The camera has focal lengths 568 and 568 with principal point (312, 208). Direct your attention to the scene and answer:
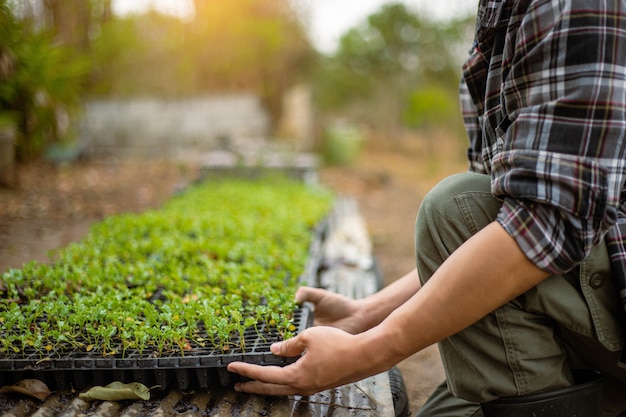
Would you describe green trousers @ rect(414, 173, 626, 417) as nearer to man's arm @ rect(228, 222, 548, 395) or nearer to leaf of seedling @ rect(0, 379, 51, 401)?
man's arm @ rect(228, 222, 548, 395)

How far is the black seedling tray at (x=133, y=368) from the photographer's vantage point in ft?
5.13

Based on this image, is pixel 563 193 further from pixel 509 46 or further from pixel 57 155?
pixel 57 155

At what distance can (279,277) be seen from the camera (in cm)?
244

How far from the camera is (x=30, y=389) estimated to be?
5.13 feet

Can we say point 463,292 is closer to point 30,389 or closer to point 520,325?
point 520,325

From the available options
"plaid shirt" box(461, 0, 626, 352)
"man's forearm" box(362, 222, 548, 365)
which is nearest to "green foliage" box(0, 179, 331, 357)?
"man's forearm" box(362, 222, 548, 365)

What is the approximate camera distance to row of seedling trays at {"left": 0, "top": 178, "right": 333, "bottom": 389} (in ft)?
5.23

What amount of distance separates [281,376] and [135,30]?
39.8ft

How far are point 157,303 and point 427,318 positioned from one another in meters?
1.06

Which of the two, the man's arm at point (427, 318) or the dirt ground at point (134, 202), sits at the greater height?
the man's arm at point (427, 318)

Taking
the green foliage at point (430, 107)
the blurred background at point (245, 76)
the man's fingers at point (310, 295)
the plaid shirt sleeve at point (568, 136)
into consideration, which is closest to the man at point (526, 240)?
the plaid shirt sleeve at point (568, 136)

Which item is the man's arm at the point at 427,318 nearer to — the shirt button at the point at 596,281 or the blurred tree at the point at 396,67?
the shirt button at the point at 596,281

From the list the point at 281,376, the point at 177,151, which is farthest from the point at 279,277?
the point at 177,151

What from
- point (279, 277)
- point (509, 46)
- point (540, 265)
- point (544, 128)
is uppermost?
point (509, 46)
